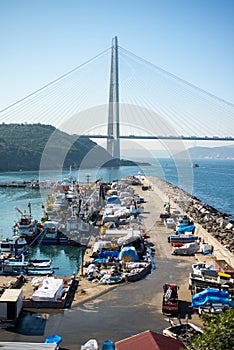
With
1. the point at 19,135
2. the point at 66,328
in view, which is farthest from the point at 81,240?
the point at 19,135

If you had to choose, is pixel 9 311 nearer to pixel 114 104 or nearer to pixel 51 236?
pixel 51 236

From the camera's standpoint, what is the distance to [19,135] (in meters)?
58.5

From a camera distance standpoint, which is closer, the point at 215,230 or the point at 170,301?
the point at 170,301

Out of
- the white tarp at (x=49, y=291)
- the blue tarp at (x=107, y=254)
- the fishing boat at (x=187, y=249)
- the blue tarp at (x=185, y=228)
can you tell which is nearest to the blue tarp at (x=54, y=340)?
the white tarp at (x=49, y=291)

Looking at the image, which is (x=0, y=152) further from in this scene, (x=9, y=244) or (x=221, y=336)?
(x=221, y=336)

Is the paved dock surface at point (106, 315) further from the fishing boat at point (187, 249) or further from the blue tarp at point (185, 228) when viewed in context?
the blue tarp at point (185, 228)

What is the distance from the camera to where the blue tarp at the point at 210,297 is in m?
6.57

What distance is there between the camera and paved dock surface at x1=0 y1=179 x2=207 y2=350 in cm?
578

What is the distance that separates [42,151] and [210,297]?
48.2 metres

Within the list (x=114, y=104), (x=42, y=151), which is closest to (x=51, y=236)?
(x=114, y=104)

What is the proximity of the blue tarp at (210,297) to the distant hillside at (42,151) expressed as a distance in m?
38.4

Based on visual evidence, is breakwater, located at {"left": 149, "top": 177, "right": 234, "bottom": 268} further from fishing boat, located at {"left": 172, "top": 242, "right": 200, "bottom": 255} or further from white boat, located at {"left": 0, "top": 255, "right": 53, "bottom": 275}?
white boat, located at {"left": 0, "top": 255, "right": 53, "bottom": 275}

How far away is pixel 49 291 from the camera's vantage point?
7.08 metres

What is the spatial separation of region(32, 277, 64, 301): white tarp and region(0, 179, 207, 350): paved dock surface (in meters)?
0.28
